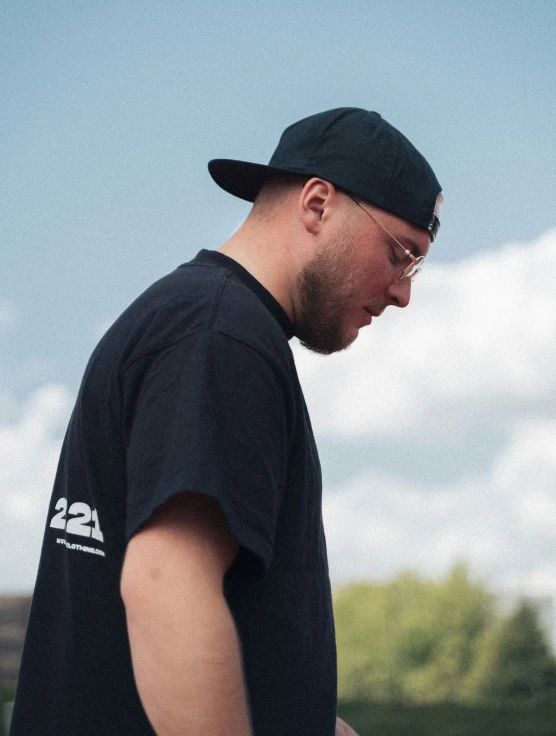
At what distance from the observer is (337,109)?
203 centimetres

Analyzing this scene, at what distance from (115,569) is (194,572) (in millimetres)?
333

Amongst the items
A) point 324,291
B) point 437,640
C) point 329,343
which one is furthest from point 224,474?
point 437,640

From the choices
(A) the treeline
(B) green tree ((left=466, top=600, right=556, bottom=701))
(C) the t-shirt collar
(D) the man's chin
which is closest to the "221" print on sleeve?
(C) the t-shirt collar

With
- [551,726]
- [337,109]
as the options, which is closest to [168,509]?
[337,109]

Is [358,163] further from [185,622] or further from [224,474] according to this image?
[185,622]

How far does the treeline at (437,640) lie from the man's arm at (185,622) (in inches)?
684

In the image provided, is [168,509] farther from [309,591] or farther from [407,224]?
[407,224]

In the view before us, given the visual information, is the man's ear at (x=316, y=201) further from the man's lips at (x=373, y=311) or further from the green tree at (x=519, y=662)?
the green tree at (x=519, y=662)

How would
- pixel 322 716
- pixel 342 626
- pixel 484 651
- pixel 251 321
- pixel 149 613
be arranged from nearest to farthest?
1. pixel 149 613
2. pixel 251 321
3. pixel 322 716
4. pixel 484 651
5. pixel 342 626

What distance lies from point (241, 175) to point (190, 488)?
994 mm

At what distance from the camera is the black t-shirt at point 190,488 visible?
133 centimetres

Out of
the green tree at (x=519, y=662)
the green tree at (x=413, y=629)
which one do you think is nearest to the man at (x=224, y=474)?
the green tree at (x=519, y=662)

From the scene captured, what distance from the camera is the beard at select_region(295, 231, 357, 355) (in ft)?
5.98

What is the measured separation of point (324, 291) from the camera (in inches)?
73.4
